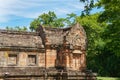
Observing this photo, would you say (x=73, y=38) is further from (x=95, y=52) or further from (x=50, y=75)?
(x=95, y=52)

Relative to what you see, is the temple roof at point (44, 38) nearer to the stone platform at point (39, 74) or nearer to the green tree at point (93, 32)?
the stone platform at point (39, 74)

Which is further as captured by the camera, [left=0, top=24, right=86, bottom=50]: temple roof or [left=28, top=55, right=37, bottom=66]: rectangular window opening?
[left=28, top=55, right=37, bottom=66]: rectangular window opening

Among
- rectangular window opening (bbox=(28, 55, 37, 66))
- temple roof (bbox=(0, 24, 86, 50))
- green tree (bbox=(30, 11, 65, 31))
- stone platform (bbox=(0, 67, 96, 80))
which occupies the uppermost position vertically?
green tree (bbox=(30, 11, 65, 31))

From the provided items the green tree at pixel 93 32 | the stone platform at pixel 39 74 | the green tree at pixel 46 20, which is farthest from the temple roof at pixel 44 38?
the green tree at pixel 46 20

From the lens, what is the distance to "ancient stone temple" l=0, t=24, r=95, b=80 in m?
31.3

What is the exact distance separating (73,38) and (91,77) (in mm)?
5098

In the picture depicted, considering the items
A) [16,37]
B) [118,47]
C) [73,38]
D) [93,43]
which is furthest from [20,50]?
[93,43]

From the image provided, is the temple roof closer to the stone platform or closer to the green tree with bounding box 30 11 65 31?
the stone platform

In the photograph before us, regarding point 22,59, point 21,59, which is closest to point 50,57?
point 22,59

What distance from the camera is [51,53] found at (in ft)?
110

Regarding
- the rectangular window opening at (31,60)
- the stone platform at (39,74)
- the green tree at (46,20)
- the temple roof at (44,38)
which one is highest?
the green tree at (46,20)

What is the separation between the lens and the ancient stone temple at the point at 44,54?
31297mm

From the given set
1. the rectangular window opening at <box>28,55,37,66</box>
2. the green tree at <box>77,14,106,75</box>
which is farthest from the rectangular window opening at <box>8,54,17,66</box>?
the green tree at <box>77,14,106,75</box>

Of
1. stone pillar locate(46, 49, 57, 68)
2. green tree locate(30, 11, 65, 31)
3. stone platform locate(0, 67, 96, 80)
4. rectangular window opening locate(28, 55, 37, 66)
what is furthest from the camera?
green tree locate(30, 11, 65, 31)
